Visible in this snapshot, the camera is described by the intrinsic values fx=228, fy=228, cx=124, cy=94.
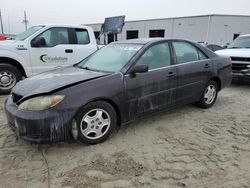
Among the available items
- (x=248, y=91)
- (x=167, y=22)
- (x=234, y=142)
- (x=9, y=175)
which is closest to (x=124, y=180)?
(x=9, y=175)

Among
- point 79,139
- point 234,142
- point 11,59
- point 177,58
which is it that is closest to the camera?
point 79,139

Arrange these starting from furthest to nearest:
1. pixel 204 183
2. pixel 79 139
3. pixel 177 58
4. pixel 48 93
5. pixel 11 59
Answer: pixel 11 59 → pixel 177 58 → pixel 79 139 → pixel 48 93 → pixel 204 183

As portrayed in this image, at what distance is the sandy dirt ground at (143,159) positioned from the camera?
2539mm

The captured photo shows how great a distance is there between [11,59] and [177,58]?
4.31 meters

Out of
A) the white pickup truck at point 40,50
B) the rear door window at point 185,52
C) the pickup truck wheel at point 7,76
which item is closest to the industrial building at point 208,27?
the white pickup truck at point 40,50

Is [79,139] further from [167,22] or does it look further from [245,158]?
[167,22]

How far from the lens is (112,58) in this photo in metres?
3.96

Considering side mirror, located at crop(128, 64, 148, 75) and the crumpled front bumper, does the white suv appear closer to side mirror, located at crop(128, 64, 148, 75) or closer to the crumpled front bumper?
side mirror, located at crop(128, 64, 148, 75)

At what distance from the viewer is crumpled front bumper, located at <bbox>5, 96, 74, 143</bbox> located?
2803mm

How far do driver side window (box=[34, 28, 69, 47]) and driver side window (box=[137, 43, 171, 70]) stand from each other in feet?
11.7

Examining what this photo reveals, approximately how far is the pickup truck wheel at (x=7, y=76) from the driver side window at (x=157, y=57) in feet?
12.7

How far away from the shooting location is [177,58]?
13.8ft

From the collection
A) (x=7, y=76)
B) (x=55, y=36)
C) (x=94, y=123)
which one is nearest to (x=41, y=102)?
(x=94, y=123)

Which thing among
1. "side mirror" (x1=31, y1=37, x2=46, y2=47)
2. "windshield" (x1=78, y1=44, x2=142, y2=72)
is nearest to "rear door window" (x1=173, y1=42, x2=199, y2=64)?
"windshield" (x1=78, y1=44, x2=142, y2=72)
